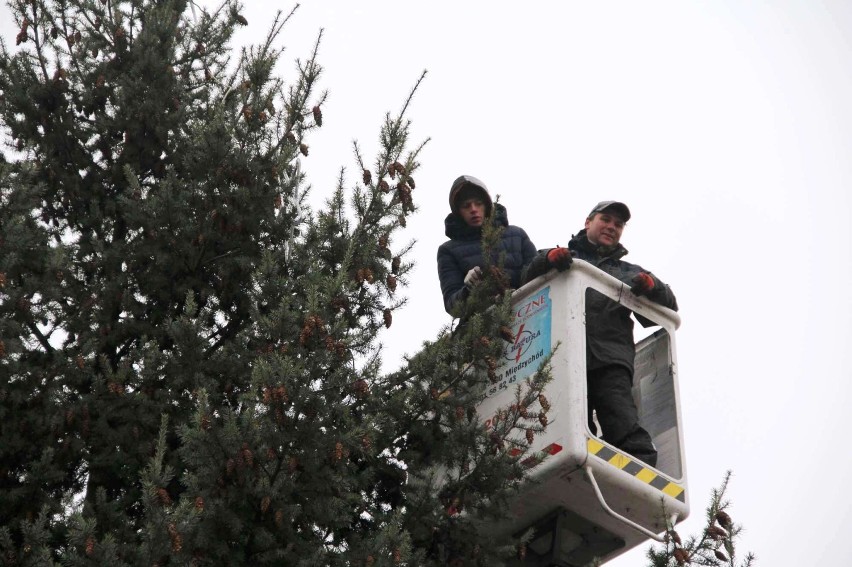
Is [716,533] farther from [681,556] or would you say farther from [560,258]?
[560,258]

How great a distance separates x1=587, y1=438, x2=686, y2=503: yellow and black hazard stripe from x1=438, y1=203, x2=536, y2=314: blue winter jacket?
1.50 m

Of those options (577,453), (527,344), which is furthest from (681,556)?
(527,344)

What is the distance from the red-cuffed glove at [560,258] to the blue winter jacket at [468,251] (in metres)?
0.61

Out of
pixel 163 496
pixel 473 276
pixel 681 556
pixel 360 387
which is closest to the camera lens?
pixel 163 496

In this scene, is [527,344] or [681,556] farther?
[527,344]

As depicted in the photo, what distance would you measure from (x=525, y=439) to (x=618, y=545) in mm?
1145

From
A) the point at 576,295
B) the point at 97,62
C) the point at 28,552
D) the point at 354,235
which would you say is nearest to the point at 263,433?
the point at 28,552

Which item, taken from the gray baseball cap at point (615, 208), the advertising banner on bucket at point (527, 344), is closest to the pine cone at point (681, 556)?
the advertising banner on bucket at point (527, 344)

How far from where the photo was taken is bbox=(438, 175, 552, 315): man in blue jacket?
8.26m

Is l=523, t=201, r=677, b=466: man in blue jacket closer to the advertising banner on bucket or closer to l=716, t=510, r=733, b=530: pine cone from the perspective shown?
the advertising banner on bucket

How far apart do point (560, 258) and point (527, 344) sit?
0.56m

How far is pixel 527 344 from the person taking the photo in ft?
24.8

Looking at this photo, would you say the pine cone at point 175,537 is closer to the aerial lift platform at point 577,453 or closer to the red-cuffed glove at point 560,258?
the aerial lift platform at point 577,453

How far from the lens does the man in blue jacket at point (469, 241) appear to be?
8258 millimetres
